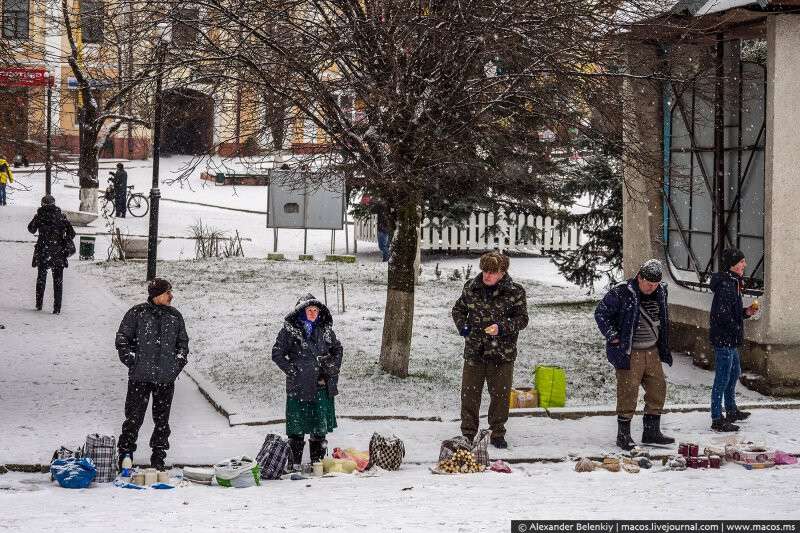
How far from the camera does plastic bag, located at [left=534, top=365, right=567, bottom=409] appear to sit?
40.0 ft

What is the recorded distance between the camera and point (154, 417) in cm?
995

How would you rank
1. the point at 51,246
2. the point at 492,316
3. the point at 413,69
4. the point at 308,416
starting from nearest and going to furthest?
the point at 308,416 < the point at 492,316 < the point at 413,69 < the point at 51,246

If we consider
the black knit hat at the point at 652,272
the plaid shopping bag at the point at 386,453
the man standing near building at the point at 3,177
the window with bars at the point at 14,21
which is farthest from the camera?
the man standing near building at the point at 3,177

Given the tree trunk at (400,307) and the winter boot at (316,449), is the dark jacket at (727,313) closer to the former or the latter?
the tree trunk at (400,307)

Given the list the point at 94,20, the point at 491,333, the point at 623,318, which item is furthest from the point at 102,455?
the point at 94,20

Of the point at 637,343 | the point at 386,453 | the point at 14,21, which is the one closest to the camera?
the point at 386,453

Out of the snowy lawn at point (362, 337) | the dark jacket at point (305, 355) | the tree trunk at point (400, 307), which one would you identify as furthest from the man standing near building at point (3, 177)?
the dark jacket at point (305, 355)

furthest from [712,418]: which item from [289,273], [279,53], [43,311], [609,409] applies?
[289,273]

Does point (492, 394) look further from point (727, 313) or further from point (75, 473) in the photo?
point (75, 473)

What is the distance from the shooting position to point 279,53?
12.4 meters

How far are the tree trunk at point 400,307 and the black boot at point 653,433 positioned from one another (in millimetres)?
3587

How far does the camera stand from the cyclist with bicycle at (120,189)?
1332 inches

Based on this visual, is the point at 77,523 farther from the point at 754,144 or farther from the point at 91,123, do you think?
the point at 91,123

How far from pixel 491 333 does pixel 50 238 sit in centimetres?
991
